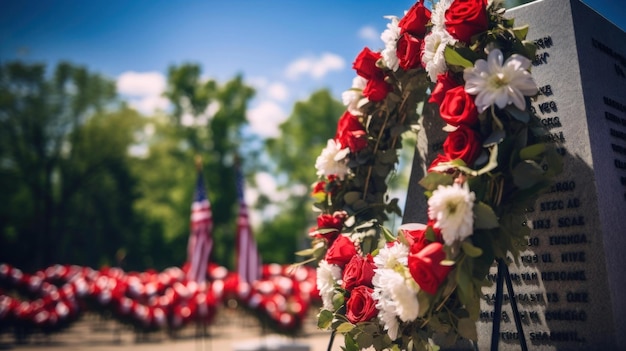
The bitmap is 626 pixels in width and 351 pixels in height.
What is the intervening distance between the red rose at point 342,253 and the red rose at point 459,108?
3.30 ft

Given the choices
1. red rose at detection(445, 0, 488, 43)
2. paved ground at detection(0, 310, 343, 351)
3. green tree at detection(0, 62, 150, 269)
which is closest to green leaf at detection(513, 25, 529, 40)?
red rose at detection(445, 0, 488, 43)

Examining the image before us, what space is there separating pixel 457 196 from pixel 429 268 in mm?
319

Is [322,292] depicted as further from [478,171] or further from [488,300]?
[478,171]

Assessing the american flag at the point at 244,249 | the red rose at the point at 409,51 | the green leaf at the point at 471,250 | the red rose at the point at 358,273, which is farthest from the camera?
the american flag at the point at 244,249

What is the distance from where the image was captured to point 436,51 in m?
2.59

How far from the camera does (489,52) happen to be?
7.63 ft

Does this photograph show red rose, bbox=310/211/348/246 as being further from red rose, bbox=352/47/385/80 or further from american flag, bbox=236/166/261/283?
american flag, bbox=236/166/261/283

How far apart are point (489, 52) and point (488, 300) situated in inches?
63.1

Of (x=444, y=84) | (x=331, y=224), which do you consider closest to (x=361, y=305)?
(x=331, y=224)

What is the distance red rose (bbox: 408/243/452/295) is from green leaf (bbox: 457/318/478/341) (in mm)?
226

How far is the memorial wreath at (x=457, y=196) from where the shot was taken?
209cm

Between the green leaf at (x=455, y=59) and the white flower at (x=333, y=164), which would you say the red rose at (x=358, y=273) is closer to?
the white flower at (x=333, y=164)

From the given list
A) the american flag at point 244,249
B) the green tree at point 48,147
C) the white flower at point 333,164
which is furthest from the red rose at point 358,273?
the green tree at point 48,147

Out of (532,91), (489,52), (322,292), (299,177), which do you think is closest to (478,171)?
(532,91)
